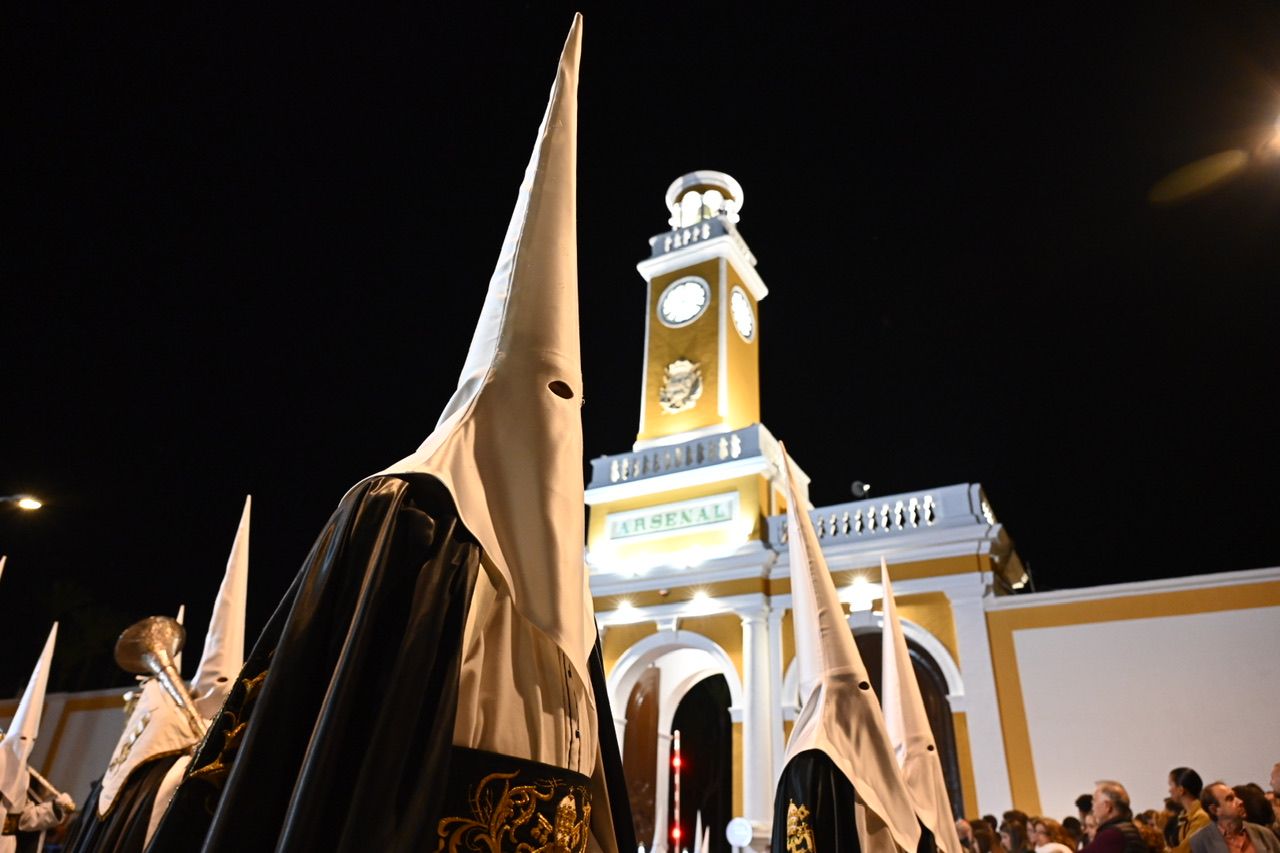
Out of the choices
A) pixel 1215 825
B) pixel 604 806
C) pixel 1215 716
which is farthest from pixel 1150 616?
pixel 604 806

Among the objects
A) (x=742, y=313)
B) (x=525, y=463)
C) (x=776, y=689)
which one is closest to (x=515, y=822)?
(x=525, y=463)

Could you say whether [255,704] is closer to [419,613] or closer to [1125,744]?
[419,613]

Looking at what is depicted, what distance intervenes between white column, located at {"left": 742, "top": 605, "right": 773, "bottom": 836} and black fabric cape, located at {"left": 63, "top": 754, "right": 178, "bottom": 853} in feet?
27.5

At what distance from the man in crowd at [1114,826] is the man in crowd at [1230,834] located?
0.18ft

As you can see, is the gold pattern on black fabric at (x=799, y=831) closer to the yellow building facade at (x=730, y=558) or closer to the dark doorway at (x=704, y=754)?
the yellow building facade at (x=730, y=558)

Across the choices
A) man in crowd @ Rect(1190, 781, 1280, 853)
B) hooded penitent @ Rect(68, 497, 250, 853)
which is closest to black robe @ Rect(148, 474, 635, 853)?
hooded penitent @ Rect(68, 497, 250, 853)

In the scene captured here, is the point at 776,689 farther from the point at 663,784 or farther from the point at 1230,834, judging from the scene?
the point at 1230,834

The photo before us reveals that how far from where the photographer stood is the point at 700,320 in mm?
15195

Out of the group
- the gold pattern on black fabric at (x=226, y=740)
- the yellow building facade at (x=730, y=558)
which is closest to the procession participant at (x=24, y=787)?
the yellow building facade at (x=730, y=558)

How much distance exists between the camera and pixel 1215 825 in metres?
4.33

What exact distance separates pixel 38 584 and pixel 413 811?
2274 cm

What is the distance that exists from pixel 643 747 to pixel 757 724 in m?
3.20

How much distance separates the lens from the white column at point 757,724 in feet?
34.2

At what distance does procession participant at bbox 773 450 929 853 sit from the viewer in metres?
3.08
